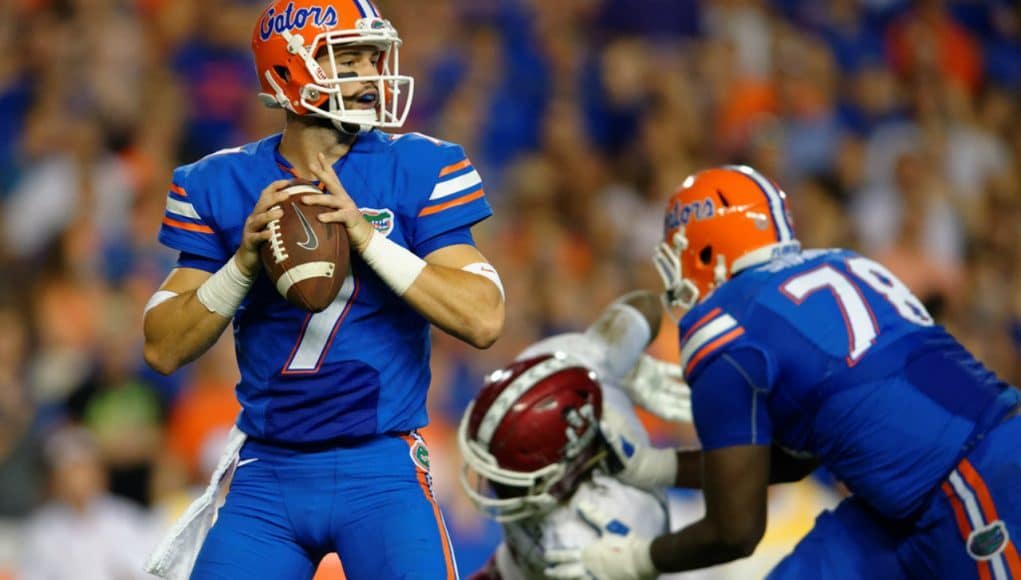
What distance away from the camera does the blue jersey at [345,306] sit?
3.43 meters

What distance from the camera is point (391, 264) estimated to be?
3312 mm

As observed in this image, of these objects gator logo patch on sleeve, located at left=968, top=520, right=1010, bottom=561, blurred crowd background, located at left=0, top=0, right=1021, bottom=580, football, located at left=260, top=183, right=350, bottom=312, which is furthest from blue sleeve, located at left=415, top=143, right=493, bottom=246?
blurred crowd background, located at left=0, top=0, right=1021, bottom=580

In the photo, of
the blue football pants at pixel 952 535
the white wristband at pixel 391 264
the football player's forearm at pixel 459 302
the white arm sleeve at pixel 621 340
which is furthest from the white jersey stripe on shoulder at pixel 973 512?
the white wristband at pixel 391 264

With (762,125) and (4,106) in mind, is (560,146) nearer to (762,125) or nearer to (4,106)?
(762,125)

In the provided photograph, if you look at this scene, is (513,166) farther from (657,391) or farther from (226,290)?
(226,290)

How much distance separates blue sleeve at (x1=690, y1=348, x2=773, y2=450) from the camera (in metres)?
3.86

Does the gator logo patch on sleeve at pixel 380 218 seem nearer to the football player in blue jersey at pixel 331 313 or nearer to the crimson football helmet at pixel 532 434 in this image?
the football player in blue jersey at pixel 331 313

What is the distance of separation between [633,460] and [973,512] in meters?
1.04

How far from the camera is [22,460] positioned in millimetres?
6773

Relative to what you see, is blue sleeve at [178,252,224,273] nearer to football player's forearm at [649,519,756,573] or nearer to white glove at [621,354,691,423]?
football player's forearm at [649,519,756,573]

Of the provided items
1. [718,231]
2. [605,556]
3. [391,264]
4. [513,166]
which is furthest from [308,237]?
[513,166]

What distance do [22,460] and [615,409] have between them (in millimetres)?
3446

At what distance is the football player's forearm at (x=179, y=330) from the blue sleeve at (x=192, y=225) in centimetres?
12

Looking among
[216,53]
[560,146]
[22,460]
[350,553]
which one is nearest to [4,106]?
[216,53]
